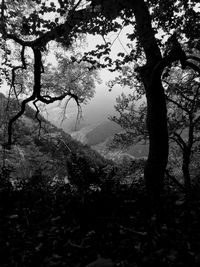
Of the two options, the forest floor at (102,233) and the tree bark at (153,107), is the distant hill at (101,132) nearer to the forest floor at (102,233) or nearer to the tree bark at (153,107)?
the tree bark at (153,107)

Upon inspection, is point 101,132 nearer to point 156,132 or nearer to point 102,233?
point 156,132

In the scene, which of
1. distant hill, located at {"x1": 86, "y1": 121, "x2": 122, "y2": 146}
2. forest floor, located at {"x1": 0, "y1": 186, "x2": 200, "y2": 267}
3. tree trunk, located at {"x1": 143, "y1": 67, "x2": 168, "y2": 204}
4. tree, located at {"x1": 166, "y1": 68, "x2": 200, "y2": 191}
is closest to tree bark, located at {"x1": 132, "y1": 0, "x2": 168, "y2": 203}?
tree trunk, located at {"x1": 143, "y1": 67, "x2": 168, "y2": 204}

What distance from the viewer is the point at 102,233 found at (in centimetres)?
334

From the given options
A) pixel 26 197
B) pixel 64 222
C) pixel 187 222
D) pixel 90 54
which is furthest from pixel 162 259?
pixel 90 54

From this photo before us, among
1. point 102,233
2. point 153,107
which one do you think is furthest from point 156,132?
point 102,233

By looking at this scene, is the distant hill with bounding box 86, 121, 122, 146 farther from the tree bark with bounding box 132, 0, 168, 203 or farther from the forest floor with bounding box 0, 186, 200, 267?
the forest floor with bounding box 0, 186, 200, 267

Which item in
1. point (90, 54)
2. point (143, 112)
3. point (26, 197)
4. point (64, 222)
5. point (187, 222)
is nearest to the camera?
point (187, 222)

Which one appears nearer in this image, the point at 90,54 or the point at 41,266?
the point at 41,266

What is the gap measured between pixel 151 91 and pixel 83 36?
728 centimetres

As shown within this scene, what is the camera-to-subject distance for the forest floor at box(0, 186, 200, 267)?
2.74 m

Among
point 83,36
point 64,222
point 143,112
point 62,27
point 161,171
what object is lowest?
point 64,222

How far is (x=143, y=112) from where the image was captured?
15836 mm

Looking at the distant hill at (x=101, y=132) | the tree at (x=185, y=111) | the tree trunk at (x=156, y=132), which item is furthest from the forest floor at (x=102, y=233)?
the distant hill at (x=101, y=132)

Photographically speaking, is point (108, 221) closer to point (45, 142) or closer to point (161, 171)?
point (161, 171)
